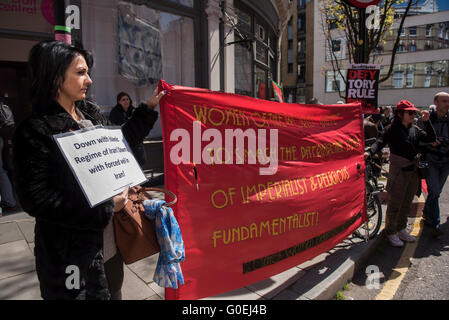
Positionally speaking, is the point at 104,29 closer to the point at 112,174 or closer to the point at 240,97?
the point at 240,97

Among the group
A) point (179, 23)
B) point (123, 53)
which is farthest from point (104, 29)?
point (179, 23)

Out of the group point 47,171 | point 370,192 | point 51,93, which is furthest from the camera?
point 370,192

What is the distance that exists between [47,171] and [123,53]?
6.17 m

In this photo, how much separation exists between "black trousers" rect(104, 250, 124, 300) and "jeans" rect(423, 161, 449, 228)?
14.9 feet

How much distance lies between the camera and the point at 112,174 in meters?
1.58

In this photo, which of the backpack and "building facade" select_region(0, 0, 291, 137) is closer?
the backpack

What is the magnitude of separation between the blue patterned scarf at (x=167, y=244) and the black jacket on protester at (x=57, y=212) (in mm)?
295

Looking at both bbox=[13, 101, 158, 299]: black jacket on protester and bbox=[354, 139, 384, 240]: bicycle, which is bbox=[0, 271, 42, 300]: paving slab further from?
bbox=[354, 139, 384, 240]: bicycle

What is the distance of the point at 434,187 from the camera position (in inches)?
181

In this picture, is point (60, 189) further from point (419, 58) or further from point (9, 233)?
point (419, 58)

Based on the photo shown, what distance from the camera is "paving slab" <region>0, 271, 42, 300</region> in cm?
280

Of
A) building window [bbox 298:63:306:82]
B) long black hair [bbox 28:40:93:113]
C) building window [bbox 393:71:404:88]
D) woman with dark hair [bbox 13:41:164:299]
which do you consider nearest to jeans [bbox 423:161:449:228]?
woman with dark hair [bbox 13:41:164:299]

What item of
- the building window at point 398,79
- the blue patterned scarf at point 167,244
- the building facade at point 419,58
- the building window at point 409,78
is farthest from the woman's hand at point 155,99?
the building window at point 409,78

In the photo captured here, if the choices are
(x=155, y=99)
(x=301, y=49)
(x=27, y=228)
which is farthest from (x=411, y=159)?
(x=301, y=49)
